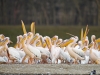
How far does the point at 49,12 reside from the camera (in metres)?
34.2

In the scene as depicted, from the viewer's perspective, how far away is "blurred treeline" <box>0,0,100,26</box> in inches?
1293

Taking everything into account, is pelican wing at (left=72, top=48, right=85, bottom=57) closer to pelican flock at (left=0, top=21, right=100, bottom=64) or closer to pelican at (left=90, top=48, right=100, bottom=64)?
pelican flock at (left=0, top=21, right=100, bottom=64)

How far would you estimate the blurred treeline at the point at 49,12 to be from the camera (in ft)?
108

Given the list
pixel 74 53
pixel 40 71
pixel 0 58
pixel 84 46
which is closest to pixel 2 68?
pixel 40 71

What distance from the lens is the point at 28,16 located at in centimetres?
3344

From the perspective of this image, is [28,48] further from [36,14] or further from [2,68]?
[36,14]

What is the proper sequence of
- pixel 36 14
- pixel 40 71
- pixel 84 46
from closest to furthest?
pixel 40 71, pixel 84 46, pixel 36 14

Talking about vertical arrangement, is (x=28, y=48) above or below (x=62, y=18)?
below

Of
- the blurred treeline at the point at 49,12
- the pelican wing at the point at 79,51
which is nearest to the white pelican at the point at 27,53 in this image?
the pelican wing at the point at 79,51

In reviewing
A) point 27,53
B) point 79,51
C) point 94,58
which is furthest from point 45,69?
point 94,58

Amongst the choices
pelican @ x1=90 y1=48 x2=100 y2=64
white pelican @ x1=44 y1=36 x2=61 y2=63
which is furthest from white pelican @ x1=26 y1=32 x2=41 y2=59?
pelican @ x1=90 y1=48 x2=100 y2=64

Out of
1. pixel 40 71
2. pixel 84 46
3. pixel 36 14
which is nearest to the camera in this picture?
pixel 40 71

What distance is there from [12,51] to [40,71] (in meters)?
2.35

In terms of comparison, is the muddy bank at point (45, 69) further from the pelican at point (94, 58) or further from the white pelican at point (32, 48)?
the pelican at point (94, 58)
